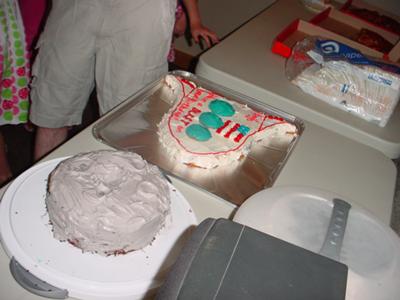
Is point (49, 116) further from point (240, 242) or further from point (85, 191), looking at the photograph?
point (240, 242)

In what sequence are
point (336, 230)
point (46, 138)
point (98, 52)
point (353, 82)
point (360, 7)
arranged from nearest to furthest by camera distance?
point (336, 230) < point (353, 82) < point (98, 52) < point (46, 138) < point (360, 7)

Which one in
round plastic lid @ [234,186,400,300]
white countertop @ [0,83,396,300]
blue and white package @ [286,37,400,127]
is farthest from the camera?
blue and white package @ [286,37,400,127]

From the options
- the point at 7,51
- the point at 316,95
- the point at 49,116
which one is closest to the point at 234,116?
the point at 316,95

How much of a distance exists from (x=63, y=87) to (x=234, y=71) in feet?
1.64

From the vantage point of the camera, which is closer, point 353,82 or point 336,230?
point 336,230

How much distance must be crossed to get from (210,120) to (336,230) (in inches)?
15.0

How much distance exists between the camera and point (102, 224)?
509mm

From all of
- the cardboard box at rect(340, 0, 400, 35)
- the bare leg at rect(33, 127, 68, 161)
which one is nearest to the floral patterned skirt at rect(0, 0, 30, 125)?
the bare leg at rect(33, 127, 68, 161)

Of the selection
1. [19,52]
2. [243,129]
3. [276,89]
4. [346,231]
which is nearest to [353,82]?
[276,89]

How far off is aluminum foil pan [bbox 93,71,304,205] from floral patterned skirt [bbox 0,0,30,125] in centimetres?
63

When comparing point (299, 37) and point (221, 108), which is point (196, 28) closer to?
point (299, 37)

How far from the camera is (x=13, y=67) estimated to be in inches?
52.2

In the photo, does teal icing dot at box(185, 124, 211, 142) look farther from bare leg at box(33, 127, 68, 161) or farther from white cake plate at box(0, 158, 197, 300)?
bare leg at box(33, 127, 68, 161)

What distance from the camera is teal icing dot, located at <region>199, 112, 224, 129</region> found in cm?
82
